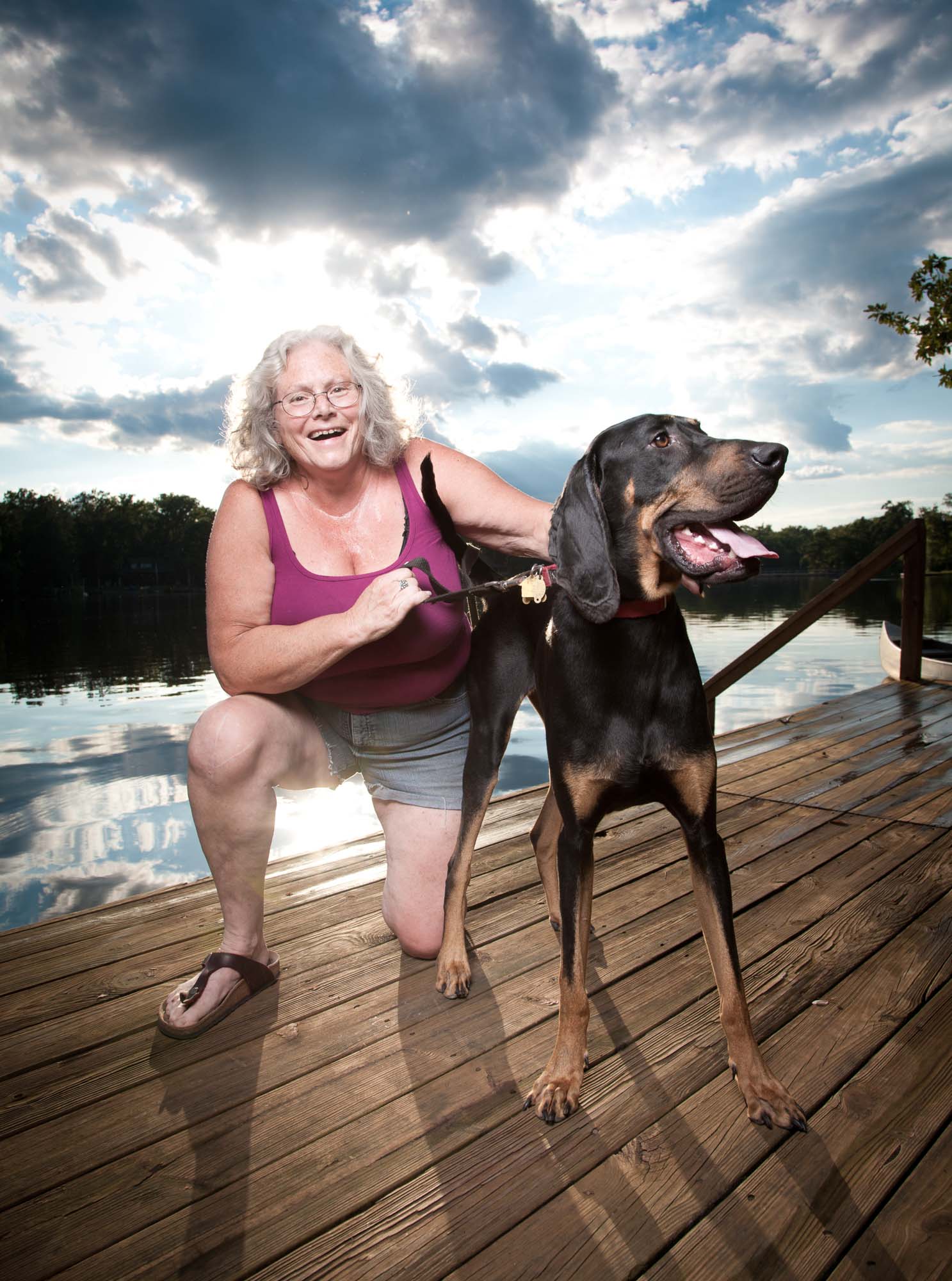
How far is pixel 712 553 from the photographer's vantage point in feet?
6.17

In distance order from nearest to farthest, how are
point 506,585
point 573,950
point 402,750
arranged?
point 573,950 < point 506,585 < point 402,750

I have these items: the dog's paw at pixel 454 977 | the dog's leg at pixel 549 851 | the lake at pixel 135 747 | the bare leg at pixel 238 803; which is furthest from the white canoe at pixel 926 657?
the bare leg at pixel 238 803

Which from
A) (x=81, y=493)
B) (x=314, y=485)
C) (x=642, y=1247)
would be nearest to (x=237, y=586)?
(x=314, y=485)

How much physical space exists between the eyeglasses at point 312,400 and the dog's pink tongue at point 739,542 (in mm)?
1355

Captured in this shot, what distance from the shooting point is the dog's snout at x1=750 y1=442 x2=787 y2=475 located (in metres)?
1.80

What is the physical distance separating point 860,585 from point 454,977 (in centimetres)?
535

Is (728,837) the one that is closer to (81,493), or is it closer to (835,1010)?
(835,1010)

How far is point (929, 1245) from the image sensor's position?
4.75ft

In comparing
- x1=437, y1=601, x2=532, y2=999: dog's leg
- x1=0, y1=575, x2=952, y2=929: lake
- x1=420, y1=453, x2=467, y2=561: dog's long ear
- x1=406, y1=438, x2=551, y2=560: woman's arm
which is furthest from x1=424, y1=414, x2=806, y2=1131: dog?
x1=0, y1=575, x2=952, y2=929: lake

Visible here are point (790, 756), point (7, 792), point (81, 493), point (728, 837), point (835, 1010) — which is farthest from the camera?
point (81, 493)

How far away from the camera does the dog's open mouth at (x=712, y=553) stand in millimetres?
1804

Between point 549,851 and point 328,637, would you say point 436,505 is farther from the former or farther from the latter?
point 549,851

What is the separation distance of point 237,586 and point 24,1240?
1.67m

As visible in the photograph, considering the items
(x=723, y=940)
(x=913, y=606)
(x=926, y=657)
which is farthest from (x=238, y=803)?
(x=926, y=657)
